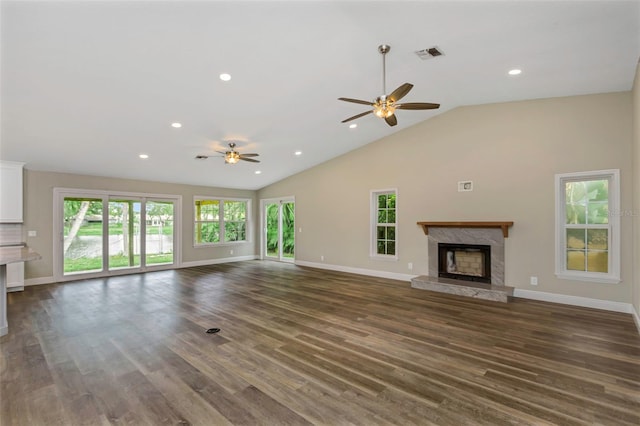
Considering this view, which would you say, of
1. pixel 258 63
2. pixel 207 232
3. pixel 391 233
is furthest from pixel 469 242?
pixel 207 232

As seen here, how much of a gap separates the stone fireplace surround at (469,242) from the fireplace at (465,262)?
99 mm

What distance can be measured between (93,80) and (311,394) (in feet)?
13.6

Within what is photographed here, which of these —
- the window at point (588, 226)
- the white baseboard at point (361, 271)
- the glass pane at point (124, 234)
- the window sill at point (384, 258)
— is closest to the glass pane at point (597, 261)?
the window at point (588, 226)

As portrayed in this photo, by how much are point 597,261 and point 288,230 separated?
7.34 m

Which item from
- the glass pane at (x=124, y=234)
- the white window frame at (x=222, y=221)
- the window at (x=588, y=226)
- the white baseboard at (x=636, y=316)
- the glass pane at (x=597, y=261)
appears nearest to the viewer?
the white baseboard at (x=636, y=316)

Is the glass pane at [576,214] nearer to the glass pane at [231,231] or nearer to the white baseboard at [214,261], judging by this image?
the white baseboard at [214,261]

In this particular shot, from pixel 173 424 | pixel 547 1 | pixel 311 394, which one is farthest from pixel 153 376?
pixel 547 1

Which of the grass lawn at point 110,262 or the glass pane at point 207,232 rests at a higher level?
the glass pane at point 207,232

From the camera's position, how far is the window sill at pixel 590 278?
446 cm

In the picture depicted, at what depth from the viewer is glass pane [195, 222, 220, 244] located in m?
9.11

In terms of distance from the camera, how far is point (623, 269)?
14.5 ft

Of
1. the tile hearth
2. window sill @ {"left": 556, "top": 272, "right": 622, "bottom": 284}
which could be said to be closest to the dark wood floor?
the tile hearth

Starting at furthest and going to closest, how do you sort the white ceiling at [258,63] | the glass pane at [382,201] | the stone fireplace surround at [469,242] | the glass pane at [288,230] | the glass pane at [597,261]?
the glass pane at [288,230] → the glass pane at [382,201] → the stone fireplace surround at [469,242] → the glass pane at [597,261] → the white ceiling at [258,63]

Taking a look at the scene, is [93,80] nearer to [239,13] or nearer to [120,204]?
[239,13]
